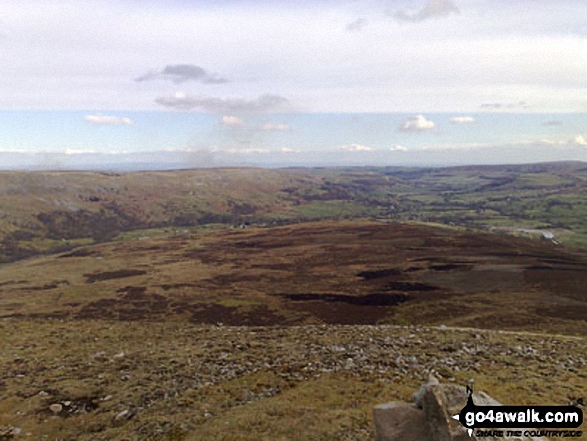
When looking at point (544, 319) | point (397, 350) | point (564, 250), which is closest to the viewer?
point (397, 350)

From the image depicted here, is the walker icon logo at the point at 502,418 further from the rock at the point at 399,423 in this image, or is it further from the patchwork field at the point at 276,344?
the patchwork field at the point at 276,344

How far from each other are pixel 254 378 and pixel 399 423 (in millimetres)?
16947

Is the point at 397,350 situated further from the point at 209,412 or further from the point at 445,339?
the point at 209,412

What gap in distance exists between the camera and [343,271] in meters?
101

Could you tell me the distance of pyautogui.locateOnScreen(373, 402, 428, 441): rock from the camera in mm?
14641

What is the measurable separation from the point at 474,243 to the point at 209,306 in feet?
316

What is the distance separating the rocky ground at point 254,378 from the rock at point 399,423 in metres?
5.48

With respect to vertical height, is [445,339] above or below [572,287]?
above

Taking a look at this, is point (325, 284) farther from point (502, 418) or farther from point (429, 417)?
point (502, 418)

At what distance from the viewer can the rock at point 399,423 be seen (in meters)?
14.6

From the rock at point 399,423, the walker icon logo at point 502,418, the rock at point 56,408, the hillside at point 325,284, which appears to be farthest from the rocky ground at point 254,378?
the hillside at point 325,284

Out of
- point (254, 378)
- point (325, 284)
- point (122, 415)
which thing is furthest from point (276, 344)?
point (325, 284)

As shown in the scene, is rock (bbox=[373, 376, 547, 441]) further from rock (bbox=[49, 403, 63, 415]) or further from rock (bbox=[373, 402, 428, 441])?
rock (bbox=[49, 403, 63, 415])

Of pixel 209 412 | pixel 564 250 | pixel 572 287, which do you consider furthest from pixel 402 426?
pixel 564 250
